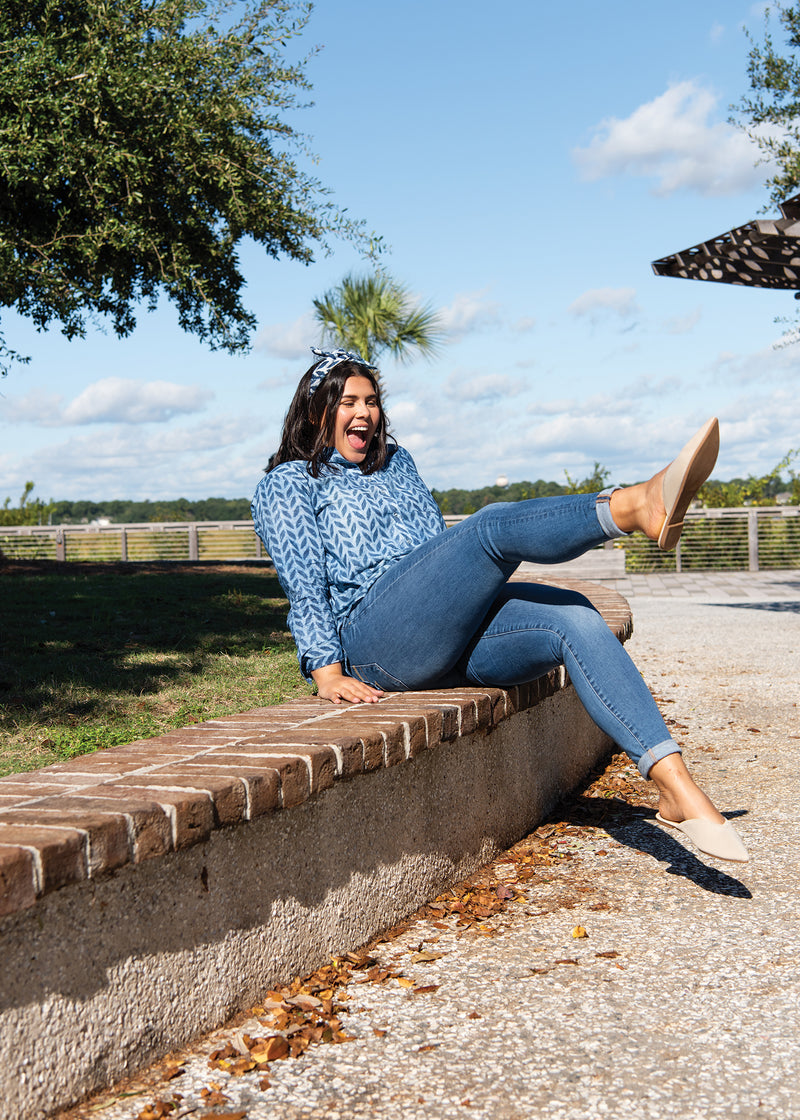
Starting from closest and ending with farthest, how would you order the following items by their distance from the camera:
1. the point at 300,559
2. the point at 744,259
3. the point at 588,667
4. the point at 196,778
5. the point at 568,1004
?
the point at 196,778, the point at 568,1004, the point at 588,667, the point at 300,559, the point at 744,259

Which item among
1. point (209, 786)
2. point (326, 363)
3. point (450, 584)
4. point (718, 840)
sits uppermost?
point (326, 363)

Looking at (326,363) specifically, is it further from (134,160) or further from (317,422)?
(134,160)

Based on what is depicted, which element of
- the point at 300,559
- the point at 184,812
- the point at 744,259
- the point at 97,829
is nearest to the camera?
the point at 97,829

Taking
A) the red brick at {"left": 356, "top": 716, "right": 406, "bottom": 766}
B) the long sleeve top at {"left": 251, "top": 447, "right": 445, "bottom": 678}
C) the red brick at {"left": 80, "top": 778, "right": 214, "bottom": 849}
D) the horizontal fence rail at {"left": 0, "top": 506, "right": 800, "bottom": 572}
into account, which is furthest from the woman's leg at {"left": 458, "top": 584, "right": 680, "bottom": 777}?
the horizontal fence rail at {"left": 0, "top": 506, "right": 800, "bottom": 572}

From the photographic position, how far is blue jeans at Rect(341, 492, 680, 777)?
2.64m

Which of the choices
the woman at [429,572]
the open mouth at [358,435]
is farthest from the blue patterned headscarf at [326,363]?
the open mouth at [358,435]

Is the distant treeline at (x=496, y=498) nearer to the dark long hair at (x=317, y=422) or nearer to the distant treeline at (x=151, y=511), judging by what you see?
the distant treeline at (x=151, y=511)

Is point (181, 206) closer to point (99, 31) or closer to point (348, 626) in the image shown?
point (99, 31)

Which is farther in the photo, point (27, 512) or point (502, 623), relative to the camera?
point (27, 512)

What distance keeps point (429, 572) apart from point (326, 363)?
100cm

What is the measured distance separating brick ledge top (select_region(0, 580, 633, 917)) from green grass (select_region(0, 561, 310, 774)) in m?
1.55

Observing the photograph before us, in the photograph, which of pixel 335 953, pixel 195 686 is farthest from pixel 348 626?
pixel 195 686

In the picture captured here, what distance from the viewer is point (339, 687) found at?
119 inches

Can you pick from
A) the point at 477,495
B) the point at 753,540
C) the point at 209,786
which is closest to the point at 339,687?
the point at 209,786
